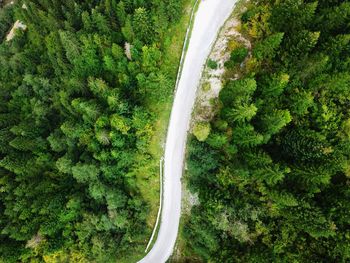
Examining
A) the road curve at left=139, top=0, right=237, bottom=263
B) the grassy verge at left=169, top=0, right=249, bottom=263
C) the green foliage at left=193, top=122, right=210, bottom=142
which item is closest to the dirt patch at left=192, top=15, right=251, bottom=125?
the grassy verge at left=169, top=0, right=249, bottom=263

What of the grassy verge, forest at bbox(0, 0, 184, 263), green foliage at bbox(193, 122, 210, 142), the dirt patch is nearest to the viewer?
green foliage at bbox(193, 122, 210, 142)

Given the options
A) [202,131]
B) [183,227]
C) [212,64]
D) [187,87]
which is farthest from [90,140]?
[212,64]

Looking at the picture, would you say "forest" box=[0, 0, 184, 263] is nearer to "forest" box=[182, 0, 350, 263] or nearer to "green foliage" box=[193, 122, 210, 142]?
"green foliage" box=[193, 122, 210, 142]

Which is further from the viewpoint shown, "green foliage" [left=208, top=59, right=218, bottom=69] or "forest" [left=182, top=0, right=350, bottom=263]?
"green foliage" [left=208, top=59, right=218, bottom=69]

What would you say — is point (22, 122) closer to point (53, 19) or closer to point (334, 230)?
point (53, 19)

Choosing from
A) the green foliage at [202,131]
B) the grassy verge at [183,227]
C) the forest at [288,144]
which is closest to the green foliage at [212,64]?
the grassy verge at [183,227]

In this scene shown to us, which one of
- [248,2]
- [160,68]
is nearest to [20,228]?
[160,68]

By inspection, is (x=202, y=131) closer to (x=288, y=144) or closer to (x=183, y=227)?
(x=288, y=144)

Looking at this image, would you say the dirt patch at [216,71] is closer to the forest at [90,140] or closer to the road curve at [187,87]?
the road curve at [187,87]
